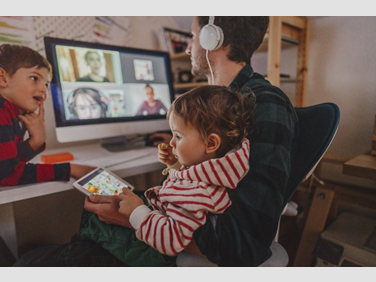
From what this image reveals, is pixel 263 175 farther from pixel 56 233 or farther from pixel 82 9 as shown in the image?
pixel 56 233

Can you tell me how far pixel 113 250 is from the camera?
677 millimetres

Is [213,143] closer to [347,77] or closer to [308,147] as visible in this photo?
[308,147]

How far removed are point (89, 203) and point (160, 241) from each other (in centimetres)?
30

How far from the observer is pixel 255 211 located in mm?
551

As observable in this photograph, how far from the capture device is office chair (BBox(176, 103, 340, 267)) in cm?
60

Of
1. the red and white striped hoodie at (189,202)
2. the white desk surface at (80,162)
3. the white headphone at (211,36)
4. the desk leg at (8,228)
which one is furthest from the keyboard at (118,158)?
the white headphone at (211,36)

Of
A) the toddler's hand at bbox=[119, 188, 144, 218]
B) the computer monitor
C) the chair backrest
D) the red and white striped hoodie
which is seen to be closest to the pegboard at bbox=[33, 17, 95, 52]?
Answer: the computer monitor

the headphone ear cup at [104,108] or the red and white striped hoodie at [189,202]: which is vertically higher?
the headphone ear cup at [104,108]

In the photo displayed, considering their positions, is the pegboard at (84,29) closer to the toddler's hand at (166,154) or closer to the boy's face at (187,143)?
the toddler's hand at (166,154)

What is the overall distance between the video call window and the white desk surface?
173 millimetres

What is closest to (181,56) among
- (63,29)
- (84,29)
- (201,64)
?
(84,29)

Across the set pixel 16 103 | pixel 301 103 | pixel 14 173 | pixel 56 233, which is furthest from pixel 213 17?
pixel 56 233

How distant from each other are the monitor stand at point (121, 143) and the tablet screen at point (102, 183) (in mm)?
338

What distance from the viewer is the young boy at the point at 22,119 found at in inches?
28.6
